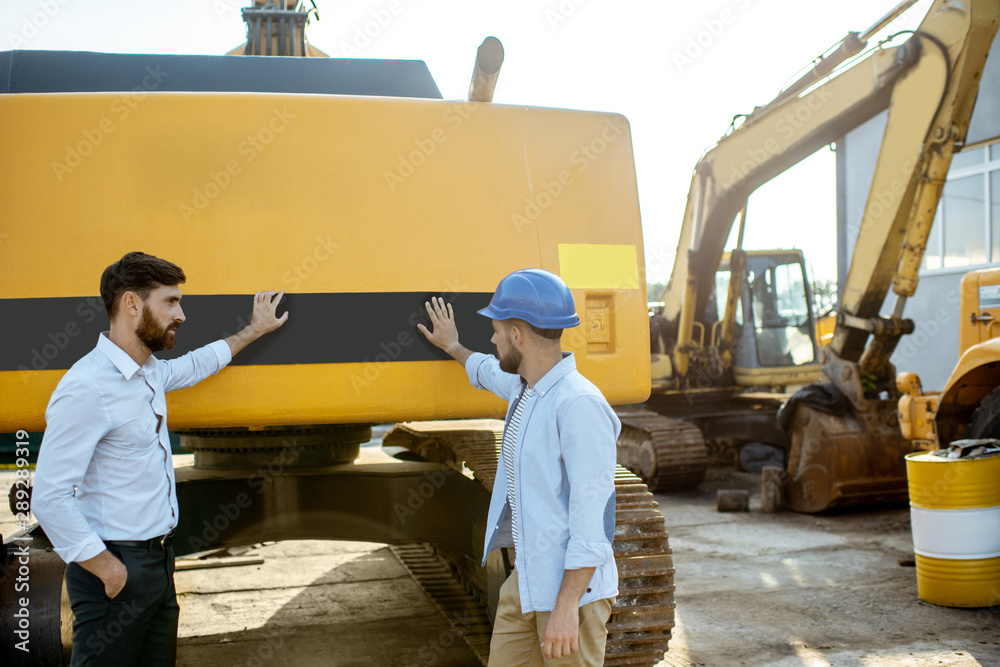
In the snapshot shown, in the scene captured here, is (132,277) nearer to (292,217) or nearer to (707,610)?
(292,217)

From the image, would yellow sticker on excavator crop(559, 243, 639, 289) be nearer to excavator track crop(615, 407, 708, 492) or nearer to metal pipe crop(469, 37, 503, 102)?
metal pipe crop(469, 37, 503, 102)

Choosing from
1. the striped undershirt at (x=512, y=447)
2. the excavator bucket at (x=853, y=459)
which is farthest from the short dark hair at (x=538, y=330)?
the excavator bucket at (x=853, y=459)

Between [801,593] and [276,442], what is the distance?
3098 millimetres

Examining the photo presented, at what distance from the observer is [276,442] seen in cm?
382

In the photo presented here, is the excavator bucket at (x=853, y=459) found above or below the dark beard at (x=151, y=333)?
below

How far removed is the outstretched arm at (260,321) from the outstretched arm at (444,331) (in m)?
0.45

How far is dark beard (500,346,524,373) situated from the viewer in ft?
7.39

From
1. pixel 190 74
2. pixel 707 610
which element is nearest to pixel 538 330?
pixel 190 74

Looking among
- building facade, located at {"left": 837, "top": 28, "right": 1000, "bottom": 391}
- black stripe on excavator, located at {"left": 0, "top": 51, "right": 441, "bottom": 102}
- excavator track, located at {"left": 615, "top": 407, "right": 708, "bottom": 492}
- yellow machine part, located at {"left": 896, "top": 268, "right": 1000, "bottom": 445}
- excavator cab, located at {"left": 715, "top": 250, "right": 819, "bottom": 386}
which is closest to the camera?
black stripe on excavator, located at {"left": 0, "top": 51, "right": 441, "bottom": 102}

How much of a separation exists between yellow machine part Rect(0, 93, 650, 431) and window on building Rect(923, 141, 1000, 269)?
1217 cm

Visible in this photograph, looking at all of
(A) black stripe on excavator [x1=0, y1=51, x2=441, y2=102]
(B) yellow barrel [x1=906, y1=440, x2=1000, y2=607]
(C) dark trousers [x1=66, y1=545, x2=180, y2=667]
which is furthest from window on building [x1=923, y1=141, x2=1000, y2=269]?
(C) dark trousers [x1=66, y1=545, x2=180, y2=667]

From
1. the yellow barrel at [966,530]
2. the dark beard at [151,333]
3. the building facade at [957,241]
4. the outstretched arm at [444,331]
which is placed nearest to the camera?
the dark beard at [151,333]

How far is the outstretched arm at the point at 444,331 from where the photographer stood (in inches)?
108

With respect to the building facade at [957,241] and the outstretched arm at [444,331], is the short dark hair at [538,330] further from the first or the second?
the building facade at [957,241]
